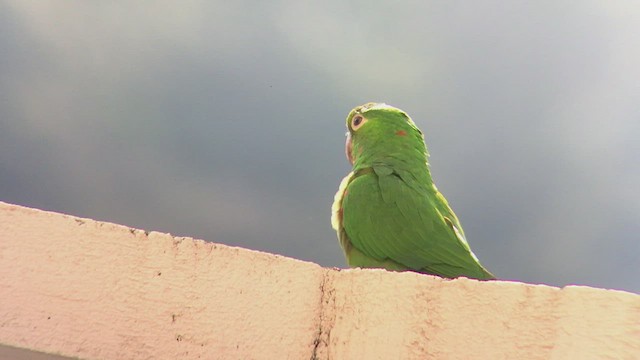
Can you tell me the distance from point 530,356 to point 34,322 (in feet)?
4.74

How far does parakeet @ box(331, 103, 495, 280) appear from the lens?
4461 millimetres

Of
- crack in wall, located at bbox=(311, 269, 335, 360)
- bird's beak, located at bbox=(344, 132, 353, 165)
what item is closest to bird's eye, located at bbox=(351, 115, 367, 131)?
bird's beak, located at bbox=(344, 132, 353, 165)

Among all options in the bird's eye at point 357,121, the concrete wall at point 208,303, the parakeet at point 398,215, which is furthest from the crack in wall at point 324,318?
the bird's eye at point 357,121

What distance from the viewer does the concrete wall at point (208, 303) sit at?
5.93 feet

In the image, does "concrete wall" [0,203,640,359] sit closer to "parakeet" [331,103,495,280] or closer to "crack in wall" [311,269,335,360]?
"crack in wall" [311,269,335,360]

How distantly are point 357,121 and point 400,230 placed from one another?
198 centimetres

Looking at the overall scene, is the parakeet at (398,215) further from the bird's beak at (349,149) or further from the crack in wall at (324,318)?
the crack in wall at (324,318)

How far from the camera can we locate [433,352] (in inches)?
70.7

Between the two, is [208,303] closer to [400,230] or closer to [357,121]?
[400,230]

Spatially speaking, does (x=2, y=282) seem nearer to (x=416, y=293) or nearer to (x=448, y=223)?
(x=416, y=293)

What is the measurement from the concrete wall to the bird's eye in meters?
4.37

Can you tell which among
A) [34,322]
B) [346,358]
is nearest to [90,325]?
[34,322]

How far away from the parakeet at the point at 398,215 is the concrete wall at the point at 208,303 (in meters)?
2.54

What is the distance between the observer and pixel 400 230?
4.61 meters
